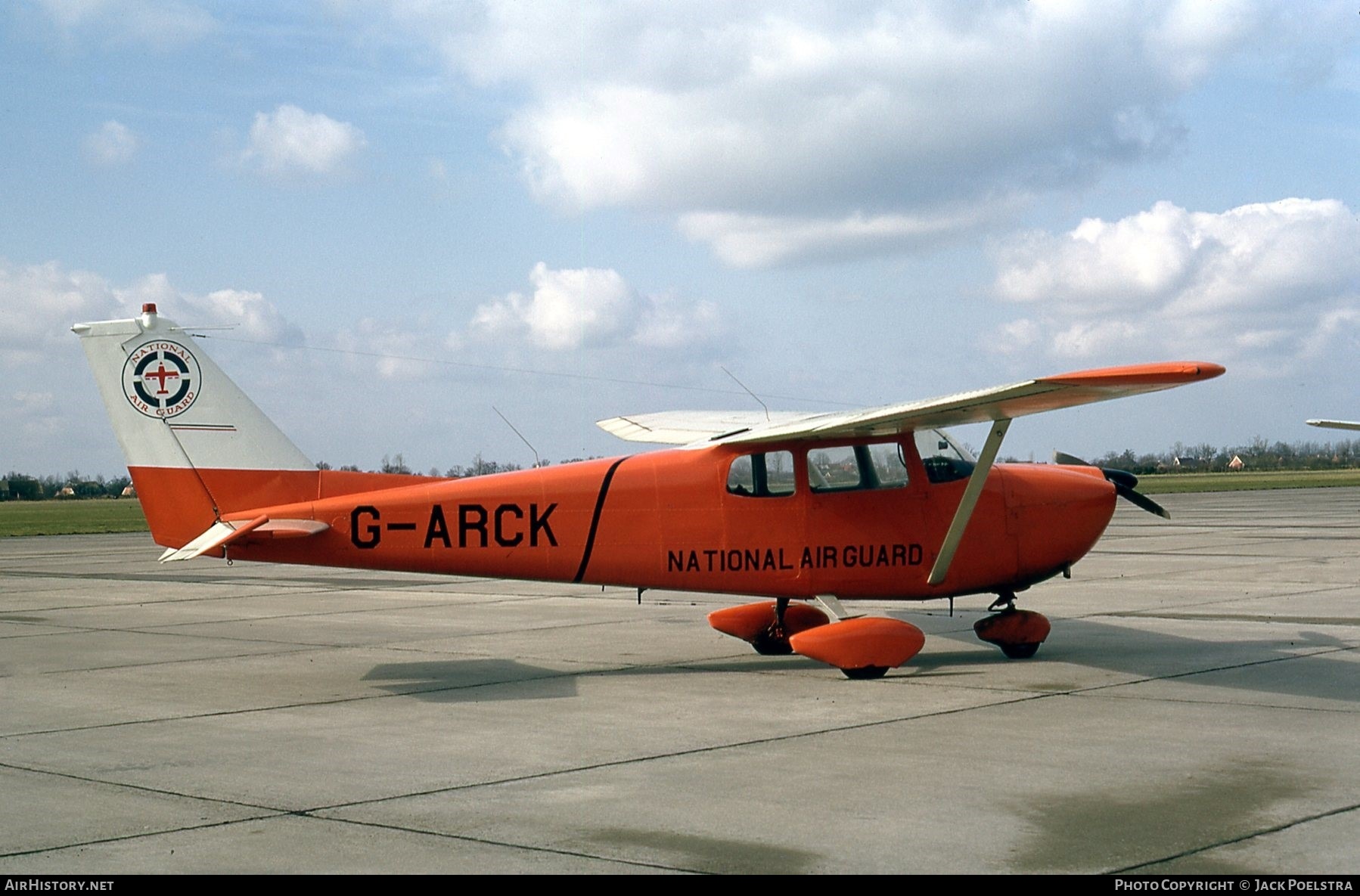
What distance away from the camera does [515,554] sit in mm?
11594

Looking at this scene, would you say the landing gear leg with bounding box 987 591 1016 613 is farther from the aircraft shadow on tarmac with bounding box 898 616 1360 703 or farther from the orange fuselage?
the aircraft shadow on tarmac with bounding box 898 616 1360 703

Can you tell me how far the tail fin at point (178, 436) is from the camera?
455 inches

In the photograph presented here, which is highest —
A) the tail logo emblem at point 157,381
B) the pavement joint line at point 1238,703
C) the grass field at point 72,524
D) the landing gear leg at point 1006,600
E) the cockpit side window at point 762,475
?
the tail logo emblem at point 157,381

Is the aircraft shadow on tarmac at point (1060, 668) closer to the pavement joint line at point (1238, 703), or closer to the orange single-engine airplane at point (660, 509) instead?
the pavement joint line at point (1238, 703)

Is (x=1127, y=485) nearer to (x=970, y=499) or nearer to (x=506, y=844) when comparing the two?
(x=970, y=499)

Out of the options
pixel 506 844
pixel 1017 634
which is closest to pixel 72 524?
pixel 1017 634

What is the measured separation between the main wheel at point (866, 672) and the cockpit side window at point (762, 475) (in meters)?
1.67

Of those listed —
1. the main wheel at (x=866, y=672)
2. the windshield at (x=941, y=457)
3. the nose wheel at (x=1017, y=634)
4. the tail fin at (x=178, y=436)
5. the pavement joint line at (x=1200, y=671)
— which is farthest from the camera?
the nose wheel at (x=1017, y=634)

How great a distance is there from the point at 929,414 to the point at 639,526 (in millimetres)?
2701

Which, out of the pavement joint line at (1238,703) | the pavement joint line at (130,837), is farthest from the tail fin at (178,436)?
the pavement joint line at (1238,703)

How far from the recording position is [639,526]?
11820 mm


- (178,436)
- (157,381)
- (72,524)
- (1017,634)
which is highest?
(157,381)

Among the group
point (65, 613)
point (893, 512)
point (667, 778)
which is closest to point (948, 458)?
point (893, 512)
